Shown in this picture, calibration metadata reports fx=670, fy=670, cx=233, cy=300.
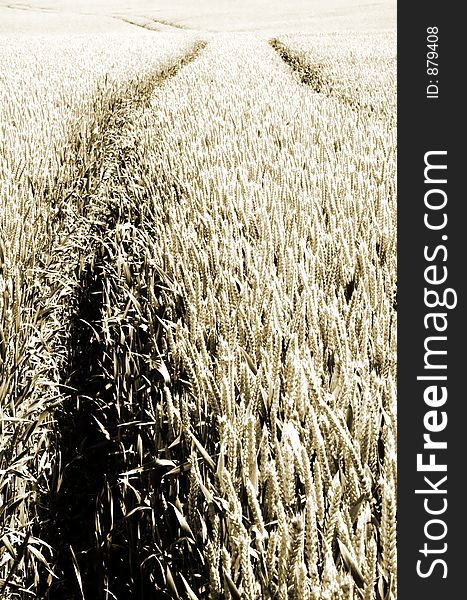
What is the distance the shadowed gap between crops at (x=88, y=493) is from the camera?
58.3 inches

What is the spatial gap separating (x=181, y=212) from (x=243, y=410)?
4.77 feet

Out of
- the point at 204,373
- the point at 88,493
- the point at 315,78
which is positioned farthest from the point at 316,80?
the point at 204,373

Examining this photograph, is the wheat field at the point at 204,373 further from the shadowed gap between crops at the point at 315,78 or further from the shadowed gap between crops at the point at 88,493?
the shadowed gap between crops at the point at 315,78

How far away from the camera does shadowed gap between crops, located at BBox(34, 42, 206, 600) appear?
1480 mm

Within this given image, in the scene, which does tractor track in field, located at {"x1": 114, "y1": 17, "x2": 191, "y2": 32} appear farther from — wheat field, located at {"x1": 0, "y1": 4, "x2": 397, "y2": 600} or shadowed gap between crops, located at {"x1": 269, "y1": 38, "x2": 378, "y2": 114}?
wheat field, located at {"x1": 0, "y1": 4, "x2": 397, "y2": 600}

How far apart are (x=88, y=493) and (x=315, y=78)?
10364mm

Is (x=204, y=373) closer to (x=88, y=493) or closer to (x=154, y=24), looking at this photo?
(x=88, y=493)

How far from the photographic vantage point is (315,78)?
11117mm

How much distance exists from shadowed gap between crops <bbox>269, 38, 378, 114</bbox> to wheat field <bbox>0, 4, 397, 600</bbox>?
2282mm

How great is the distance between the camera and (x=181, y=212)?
2.54 metres

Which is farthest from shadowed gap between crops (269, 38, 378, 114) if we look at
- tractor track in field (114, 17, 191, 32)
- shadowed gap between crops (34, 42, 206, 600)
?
tractor track in field (114, 17, 191, 32)

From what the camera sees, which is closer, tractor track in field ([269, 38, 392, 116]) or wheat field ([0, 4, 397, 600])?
wheat field ([0, 4, 397, 600])

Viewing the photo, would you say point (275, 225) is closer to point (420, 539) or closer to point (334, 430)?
point (334, 430)

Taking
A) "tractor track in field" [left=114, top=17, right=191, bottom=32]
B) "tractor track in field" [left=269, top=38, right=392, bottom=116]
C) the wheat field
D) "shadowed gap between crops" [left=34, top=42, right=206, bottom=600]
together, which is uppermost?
"tractor track in field" [left=114, top=17, right=191, bottom=32]
